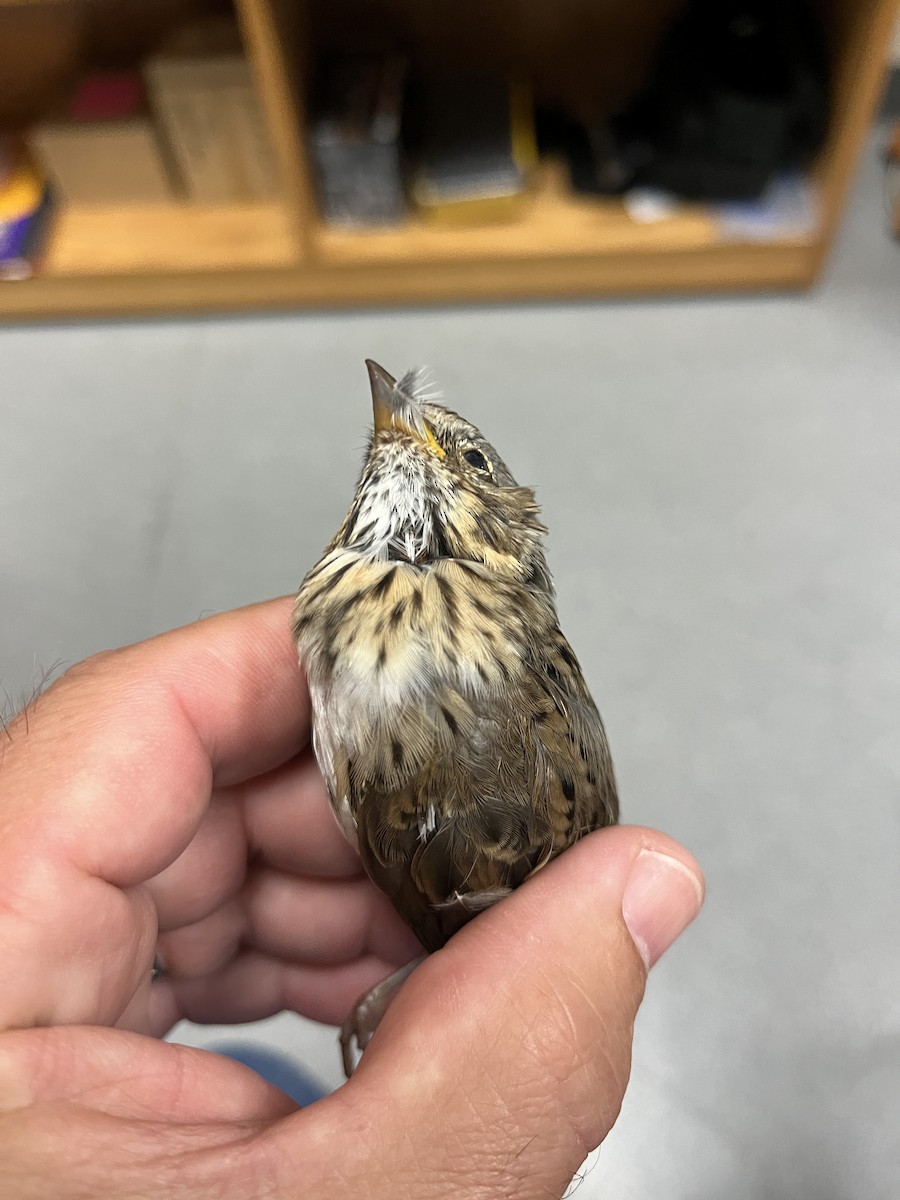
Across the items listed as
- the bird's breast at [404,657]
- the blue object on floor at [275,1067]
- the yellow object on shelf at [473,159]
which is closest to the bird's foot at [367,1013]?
the blue object on floor at [275,1067]

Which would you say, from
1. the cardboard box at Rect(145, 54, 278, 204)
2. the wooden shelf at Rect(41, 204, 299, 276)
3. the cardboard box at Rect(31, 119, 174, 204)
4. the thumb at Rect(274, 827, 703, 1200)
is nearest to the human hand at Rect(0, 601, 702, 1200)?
the thumb at Rect(274, 827, 703, 1200)

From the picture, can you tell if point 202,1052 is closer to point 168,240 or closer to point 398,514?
point 398,514

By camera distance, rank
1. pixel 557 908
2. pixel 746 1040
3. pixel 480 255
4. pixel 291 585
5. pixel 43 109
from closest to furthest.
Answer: pixel 557 908 → pixel 746 1040 → pixel 291 585 → pixel 480 255 → pixel 43 109

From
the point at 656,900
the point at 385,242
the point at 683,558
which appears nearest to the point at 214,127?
the point at 385,242

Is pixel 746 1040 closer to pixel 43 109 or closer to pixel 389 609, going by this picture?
pixel 389 609

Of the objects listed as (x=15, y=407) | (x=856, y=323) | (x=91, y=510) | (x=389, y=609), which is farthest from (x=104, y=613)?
(x=856, y=323)

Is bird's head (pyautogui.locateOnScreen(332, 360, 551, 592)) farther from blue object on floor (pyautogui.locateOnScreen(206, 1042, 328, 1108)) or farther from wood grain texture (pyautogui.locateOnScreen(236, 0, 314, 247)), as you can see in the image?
wood grain texture (pyautogui.locateOnScreen(236, 0, 314, 247))
